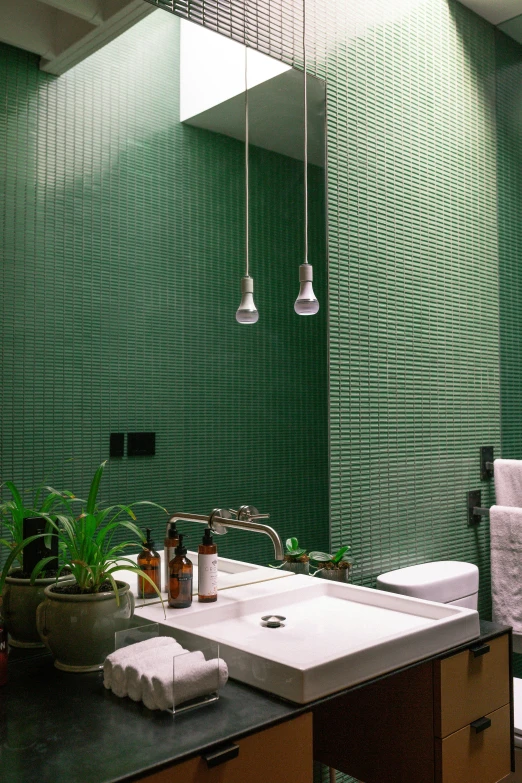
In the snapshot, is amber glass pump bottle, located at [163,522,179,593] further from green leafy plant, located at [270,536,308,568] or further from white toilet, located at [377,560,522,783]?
white toilet, located at [377,560,522,783]

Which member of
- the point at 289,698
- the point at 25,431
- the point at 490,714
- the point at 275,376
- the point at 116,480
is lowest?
the point at 490,714

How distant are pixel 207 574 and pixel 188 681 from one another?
52 centimetres

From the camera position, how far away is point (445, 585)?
2.26m

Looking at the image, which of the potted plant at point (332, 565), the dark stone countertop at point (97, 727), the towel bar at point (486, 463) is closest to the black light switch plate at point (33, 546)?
the dark stone countertop at point (97, 727)

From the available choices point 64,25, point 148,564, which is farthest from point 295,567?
point 64,25

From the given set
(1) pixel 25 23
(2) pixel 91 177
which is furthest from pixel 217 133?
(1) pixel 25 23

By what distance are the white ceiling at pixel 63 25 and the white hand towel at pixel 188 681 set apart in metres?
1.30

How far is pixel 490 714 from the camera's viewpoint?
1.62m

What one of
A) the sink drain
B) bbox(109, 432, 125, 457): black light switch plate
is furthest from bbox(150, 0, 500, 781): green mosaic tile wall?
bbox(109, 432, 125, 457): black light switch plate

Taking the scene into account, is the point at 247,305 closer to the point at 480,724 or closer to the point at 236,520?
the point at 236,520

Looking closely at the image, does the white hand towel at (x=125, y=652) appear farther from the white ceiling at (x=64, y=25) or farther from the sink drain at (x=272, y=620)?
the white ceiling at (x=64, y=25)

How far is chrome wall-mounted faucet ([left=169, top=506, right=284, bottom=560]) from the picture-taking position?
171 cm

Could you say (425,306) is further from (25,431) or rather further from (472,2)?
(25,431)

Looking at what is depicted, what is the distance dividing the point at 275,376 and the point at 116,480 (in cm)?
57
